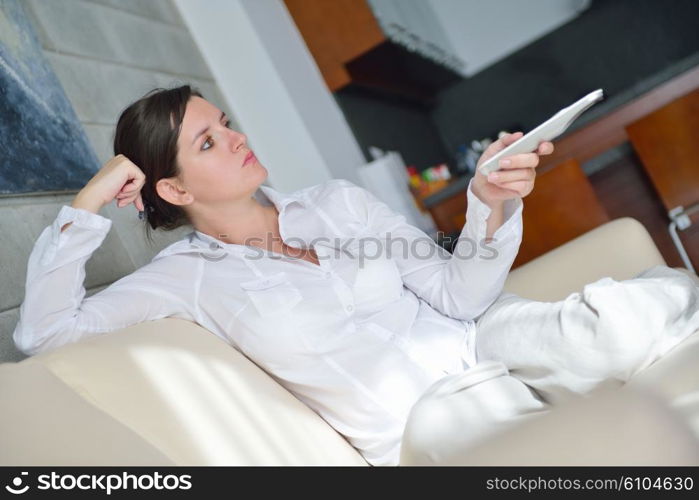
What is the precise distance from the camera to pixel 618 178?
3047 millimetres

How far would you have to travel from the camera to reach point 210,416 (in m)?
1.15

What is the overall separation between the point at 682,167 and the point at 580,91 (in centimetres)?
233

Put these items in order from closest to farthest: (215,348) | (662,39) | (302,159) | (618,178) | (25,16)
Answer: (215,348) < (25,16) < (618,178) < (302,159) < (662,39)

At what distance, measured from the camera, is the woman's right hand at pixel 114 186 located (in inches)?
57.0

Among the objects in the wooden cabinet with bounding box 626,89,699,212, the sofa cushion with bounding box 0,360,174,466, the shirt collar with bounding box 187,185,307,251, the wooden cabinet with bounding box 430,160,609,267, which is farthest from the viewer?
the wooden cabinet with bounding box 430,160,609,267

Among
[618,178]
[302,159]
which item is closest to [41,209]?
[302,159]

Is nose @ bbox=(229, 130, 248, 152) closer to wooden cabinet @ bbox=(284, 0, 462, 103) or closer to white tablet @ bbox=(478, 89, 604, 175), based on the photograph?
white tablet @ bbox=(478, 89, 604, 175)

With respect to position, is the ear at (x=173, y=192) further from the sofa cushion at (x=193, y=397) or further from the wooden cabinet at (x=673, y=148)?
the wooden cabinet at (x=673, y=148)

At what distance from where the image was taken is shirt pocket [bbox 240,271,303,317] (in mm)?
1460

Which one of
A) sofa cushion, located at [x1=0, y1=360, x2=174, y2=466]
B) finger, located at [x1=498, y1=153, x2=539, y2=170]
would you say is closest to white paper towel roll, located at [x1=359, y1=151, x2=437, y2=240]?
finger, located at [x1=498, y1=153, x2=539, y2=170]

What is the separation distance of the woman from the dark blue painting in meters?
0.24

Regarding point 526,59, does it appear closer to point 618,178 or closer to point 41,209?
point 618,178

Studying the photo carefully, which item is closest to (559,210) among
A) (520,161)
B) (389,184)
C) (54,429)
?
(389,184)

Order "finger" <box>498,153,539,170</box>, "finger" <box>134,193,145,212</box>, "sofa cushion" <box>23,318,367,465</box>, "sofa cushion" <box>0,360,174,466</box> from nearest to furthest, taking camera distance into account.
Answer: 1. "sofa cushion" <box>0,360,174,466</box>
2. "sofa cushion" <box>23,318,367,465</box>
3. "finger" <box>498,153,539,170</box>
4. "finger" <box>134,193,145,212</box>
